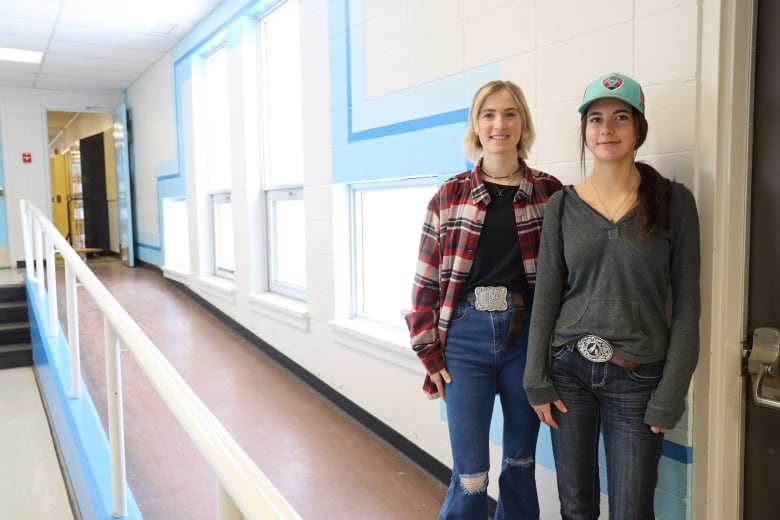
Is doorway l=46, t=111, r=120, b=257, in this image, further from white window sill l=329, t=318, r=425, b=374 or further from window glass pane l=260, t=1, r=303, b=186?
white window sill l=329, t=318, r=425, b=374

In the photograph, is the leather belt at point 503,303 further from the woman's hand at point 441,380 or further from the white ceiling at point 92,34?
the white ceiling at point 92,34

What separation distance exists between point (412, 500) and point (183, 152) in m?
4.50

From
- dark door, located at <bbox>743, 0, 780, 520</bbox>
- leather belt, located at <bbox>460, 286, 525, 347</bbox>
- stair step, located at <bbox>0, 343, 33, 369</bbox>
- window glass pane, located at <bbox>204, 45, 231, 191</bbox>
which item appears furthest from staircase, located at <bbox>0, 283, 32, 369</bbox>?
dark door, located at <bbox>743, 0, 780, 520</bbox>

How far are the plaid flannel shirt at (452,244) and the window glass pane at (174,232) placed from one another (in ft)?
17.6

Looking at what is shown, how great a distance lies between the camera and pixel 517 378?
1563mm

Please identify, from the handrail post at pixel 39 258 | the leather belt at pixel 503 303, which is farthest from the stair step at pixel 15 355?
the leather belt at pixel 503 303

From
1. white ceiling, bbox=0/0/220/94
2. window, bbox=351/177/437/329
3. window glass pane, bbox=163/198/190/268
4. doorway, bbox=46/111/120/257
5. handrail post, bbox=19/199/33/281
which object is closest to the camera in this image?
window, bbox=351/177/437/329

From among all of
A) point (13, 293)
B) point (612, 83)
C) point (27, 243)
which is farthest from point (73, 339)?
point (13, 293)

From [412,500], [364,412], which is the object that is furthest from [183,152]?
[412,500]

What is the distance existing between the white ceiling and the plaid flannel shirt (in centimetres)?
388

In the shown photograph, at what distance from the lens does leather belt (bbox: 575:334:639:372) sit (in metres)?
1.30

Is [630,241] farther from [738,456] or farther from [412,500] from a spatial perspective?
[412,500]

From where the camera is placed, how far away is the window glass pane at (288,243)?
4.02 m

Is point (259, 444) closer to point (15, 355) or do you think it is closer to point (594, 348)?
point (594, 348)
